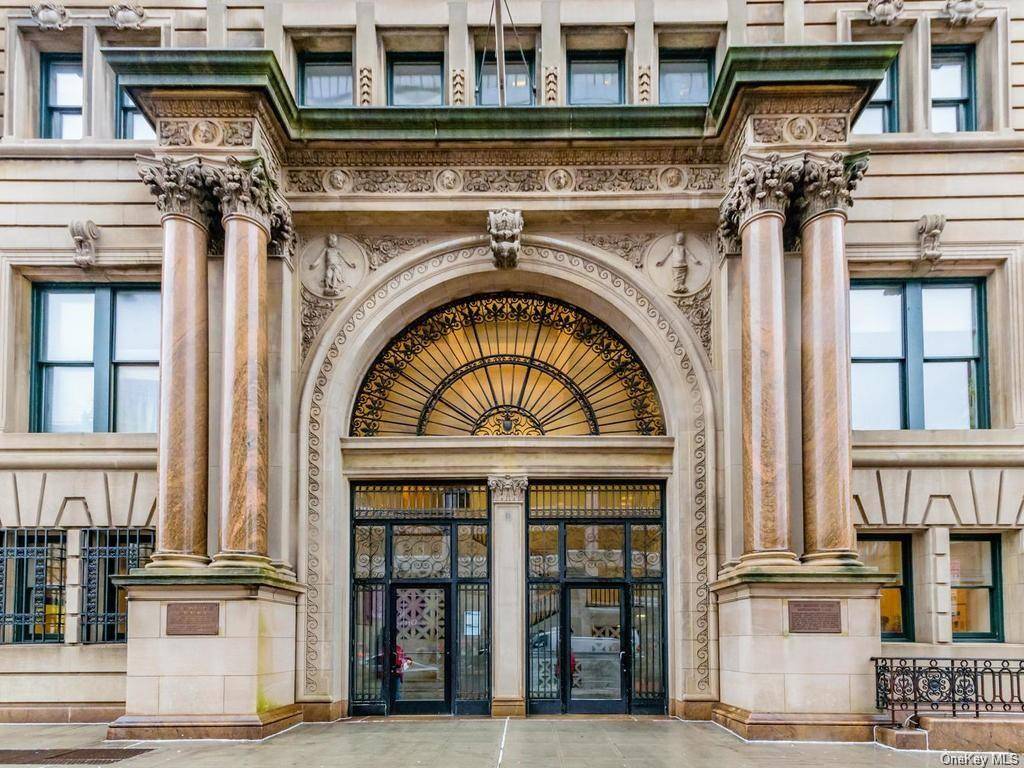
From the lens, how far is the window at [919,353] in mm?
17766

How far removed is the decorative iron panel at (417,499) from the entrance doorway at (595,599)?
106 cm

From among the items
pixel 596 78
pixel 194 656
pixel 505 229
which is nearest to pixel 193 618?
pixel 194 656

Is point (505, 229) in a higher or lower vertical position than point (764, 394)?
higher

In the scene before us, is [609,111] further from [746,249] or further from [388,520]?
[388,520]

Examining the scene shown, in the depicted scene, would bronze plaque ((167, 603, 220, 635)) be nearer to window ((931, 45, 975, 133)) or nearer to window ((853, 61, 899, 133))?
window ((853, 61, 899, 133))

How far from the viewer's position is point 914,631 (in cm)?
1712

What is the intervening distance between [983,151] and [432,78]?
9915 millimetres

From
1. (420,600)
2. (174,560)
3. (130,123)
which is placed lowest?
(420,600)

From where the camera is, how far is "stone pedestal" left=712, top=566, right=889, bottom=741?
14336 millimetres

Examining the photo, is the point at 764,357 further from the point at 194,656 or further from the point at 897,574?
the point at 194,656

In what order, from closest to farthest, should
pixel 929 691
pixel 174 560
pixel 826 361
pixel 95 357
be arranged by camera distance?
pixel 929 691
pixel 174 560
pixel 826 361
pixel 95 357

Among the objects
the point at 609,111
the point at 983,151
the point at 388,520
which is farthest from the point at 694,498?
the point at 983,151

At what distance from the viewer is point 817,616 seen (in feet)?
48.0

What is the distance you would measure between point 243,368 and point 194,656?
436 centimetres
